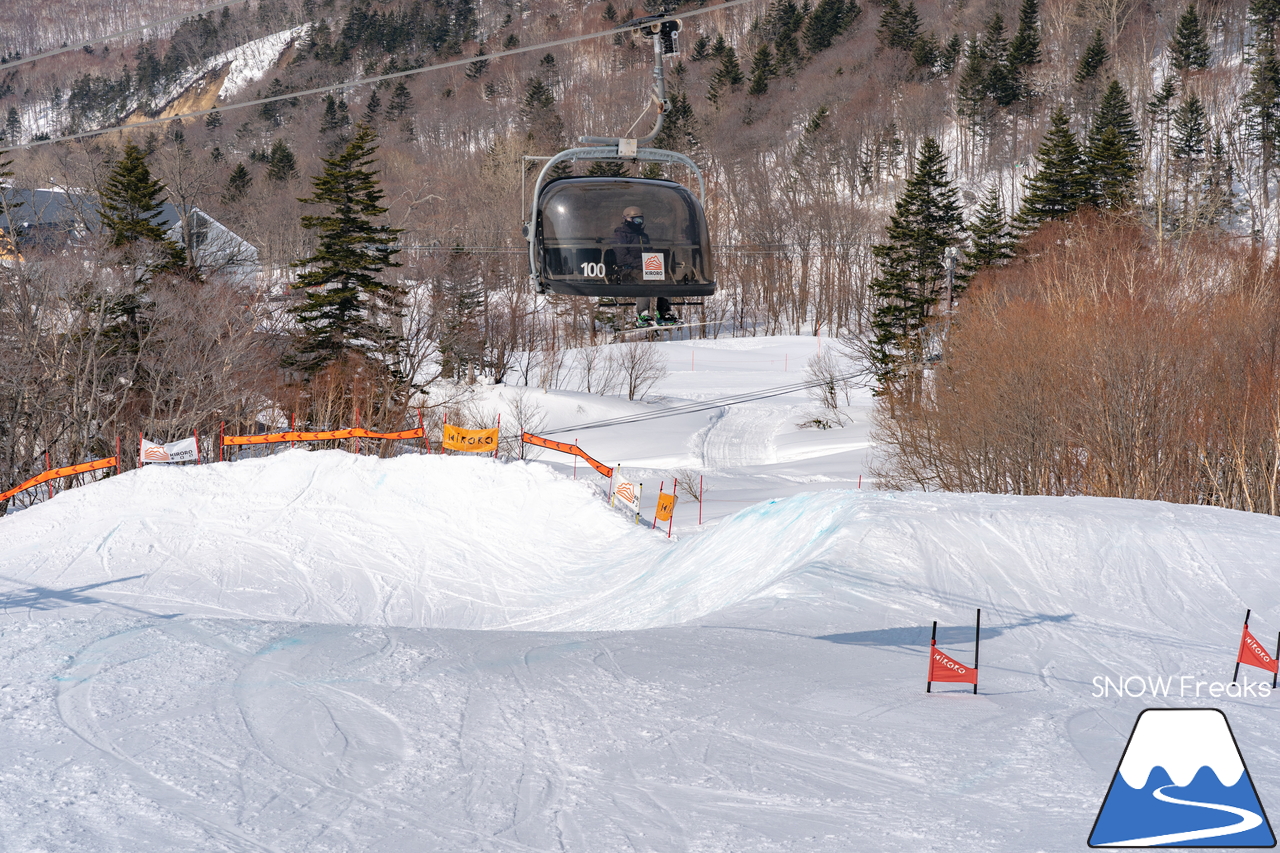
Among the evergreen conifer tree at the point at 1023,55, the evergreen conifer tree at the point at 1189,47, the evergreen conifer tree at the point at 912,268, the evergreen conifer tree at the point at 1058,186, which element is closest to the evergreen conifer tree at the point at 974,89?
the evergreen conifer tree at the point at 1023,55

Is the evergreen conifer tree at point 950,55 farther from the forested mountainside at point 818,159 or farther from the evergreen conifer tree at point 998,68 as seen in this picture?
the evergreen conifer tree at point 998,68

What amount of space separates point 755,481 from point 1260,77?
53352 millimetres

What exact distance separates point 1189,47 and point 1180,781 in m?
79.0

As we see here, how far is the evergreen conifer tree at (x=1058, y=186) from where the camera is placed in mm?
42344

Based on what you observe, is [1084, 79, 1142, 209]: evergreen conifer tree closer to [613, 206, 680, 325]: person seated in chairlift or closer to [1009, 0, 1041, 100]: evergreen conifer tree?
[1009, 0, 1041, 100]: evergreen conifer tree

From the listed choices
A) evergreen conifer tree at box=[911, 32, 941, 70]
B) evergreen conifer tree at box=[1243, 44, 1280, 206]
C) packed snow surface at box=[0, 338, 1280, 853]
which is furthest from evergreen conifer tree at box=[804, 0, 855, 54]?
packed snow surface at box=[0, 338, 1280, 853]

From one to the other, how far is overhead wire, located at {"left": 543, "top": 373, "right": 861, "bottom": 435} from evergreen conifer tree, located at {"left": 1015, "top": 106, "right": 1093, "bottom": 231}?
11.1 metres

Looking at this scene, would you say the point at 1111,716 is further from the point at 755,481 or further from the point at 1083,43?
the point at 1083,43

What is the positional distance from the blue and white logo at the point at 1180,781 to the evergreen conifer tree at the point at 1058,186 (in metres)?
42.9

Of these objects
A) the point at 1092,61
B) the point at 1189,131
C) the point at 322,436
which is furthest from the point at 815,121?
the point at 322,436

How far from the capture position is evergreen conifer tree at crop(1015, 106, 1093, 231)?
42.3 meters

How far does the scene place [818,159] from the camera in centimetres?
7775

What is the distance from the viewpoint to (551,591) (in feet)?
52.3

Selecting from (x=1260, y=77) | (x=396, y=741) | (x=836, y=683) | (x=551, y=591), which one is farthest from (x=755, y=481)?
(x=1260, y=77)
